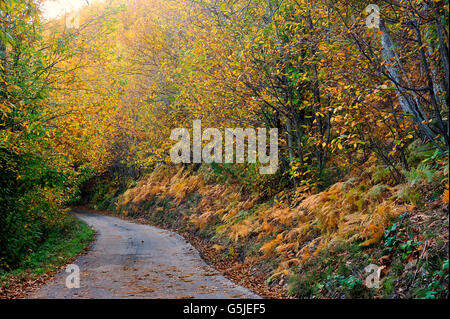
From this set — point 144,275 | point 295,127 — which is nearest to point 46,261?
point 144,275

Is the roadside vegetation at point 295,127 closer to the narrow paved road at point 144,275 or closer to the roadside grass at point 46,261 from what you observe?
the roadside grass at point 46,261

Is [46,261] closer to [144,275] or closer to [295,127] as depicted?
[144,275]

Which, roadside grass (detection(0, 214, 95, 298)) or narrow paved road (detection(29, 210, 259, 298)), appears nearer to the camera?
narrow paved road (detection(29, 210, 259, 298))

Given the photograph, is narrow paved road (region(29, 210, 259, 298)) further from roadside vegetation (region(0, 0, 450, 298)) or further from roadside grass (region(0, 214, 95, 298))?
roadside vegetation (region(0, 0, 450, 298))

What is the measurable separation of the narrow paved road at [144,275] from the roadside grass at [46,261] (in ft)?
1.64

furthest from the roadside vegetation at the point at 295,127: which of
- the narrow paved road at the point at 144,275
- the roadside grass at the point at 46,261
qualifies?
the narrow paved road at the point at 144,275

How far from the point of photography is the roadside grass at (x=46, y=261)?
26.5 ft

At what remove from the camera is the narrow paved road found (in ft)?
23.3

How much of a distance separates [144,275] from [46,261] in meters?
4.01

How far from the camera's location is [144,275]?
28.3ft

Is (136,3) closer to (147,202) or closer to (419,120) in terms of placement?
(147,202)

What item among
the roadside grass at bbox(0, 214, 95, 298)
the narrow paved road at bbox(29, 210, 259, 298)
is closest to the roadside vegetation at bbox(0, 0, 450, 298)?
the roadside grass at bbox(0, 214, 95, 298)

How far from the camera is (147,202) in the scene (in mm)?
25609

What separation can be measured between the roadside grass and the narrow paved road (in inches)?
19.7
